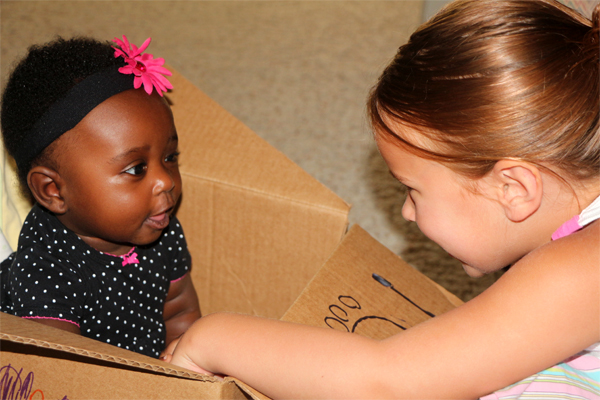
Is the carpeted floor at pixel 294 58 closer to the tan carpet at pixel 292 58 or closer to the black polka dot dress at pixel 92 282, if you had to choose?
the tan carpet at pixel 292 58

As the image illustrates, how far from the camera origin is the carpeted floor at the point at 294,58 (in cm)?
119

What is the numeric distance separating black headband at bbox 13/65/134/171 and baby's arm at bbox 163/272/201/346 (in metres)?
0.27

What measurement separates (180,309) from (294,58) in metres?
1.06

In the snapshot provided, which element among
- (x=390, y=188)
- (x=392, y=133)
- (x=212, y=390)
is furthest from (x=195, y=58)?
(x=212, y=390)

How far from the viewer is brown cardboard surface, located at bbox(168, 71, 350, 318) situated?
0.72 meters

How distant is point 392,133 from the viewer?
51cm

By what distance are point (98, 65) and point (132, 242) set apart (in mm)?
196

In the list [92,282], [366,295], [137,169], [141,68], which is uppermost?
[141,68]

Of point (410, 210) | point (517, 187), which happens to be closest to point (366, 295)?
point (410, 210)

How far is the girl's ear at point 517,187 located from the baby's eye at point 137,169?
355 mm

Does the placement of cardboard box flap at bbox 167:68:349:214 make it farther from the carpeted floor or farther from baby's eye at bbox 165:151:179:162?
the carpeted floor

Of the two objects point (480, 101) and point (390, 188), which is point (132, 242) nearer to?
point (480, 101)

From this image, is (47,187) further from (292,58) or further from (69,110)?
(292,58)

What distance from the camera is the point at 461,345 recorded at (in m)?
0.43
